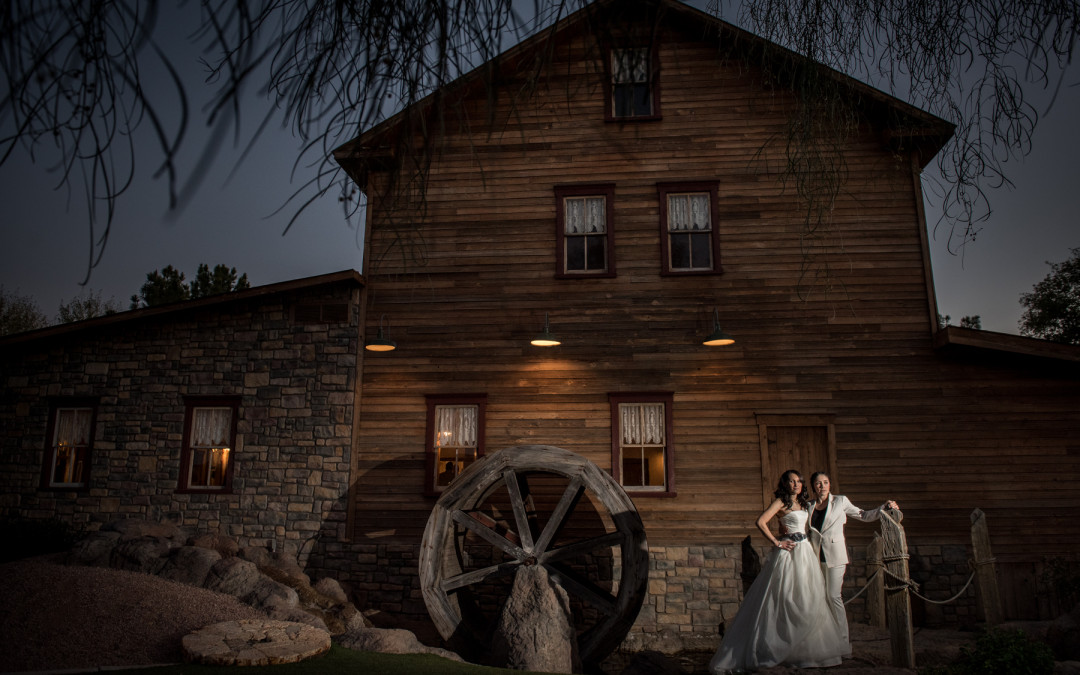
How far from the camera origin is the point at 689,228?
10977 mm

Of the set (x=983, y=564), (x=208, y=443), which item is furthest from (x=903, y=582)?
(x=208, y=443)

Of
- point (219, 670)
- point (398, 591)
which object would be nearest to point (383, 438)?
point (398, 591)

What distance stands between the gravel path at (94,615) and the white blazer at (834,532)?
19.9ft

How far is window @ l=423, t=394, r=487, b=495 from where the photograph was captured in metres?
10.5

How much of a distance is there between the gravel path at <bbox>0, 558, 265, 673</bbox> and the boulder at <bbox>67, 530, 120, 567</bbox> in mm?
711

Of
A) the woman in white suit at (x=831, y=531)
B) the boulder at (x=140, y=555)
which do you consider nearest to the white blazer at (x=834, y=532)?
the woman in white suit at (x=831, y=531)

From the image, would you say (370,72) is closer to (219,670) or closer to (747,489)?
(219,670)

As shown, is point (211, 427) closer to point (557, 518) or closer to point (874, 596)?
point (557, 518)

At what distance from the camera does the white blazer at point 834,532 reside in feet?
24.3

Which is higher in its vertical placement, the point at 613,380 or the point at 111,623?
the point at 613,380

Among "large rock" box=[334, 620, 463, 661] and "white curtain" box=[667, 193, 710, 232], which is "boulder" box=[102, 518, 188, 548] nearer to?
"large rock" box=[334, 620, 463, 661]

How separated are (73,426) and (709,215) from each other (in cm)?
1082

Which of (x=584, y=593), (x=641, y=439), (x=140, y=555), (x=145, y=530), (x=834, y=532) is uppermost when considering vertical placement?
(x=641, y=439)

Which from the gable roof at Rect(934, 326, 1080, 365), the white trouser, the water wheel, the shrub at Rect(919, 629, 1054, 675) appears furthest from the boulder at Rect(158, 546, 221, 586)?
the gable roof at Rect(934, 326, 1080, 365)
